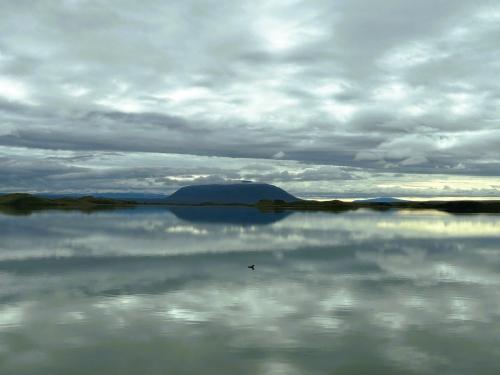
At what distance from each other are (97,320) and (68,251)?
110ft

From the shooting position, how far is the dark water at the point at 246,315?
18.9 m

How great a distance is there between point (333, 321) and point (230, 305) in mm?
6950

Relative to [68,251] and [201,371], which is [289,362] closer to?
[201,371]

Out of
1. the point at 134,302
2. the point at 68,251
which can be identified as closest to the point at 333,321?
the point at 134,302

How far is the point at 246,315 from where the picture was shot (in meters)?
26.0

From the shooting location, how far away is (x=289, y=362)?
61.5 feet

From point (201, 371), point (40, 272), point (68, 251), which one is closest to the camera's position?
point (201, 371)

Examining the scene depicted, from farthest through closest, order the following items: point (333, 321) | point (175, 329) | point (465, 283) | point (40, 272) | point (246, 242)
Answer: point (246, 242) → point (40, 272) → point (465, 283) → point (333, 321) → point (175, 329)

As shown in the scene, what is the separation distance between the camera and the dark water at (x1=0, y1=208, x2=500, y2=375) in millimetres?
18859

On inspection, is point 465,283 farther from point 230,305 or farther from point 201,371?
point 201,371

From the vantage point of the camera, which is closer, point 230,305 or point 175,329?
point 175,329

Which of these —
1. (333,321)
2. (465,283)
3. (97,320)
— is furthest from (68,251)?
(465,283)

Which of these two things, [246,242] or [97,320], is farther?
[246,242]

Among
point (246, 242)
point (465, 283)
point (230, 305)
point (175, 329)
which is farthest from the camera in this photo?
point (246, 242)
